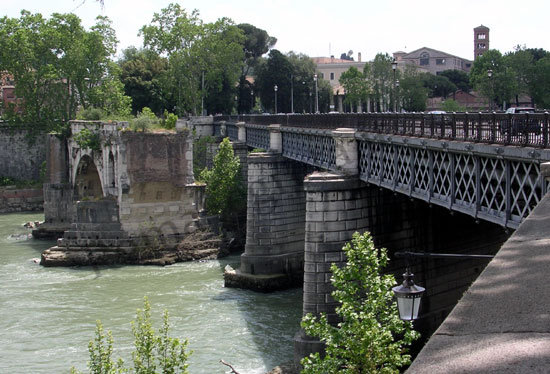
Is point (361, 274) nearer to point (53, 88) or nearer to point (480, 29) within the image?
point (53, 88)

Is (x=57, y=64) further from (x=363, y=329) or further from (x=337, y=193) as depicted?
(x=363, y=329)

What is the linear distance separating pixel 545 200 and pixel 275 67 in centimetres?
6976

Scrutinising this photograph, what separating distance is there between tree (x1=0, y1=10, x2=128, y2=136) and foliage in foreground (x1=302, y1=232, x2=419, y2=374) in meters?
44.9

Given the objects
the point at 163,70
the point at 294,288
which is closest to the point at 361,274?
the point at 294,288

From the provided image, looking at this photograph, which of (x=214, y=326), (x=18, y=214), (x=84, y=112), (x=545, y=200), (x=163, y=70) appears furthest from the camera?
(x=163, y=70)

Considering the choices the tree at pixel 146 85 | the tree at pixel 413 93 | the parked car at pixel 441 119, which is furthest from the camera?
the tree at pixel 146 85

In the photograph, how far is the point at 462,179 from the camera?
14320 mm

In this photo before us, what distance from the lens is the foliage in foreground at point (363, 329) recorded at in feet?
33.0

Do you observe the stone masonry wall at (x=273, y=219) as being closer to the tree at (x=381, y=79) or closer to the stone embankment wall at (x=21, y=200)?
the stone embankment wall at (x=21, y=200)

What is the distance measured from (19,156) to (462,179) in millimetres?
49952

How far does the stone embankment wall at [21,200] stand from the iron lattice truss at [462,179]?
3866cm

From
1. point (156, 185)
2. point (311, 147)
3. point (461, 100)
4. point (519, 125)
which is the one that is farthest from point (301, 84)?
point (519, 125)

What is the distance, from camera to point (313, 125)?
26281mm

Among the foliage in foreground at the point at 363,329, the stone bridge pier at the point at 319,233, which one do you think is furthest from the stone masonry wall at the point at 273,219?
the foliage in foreground at the point at 363,329
